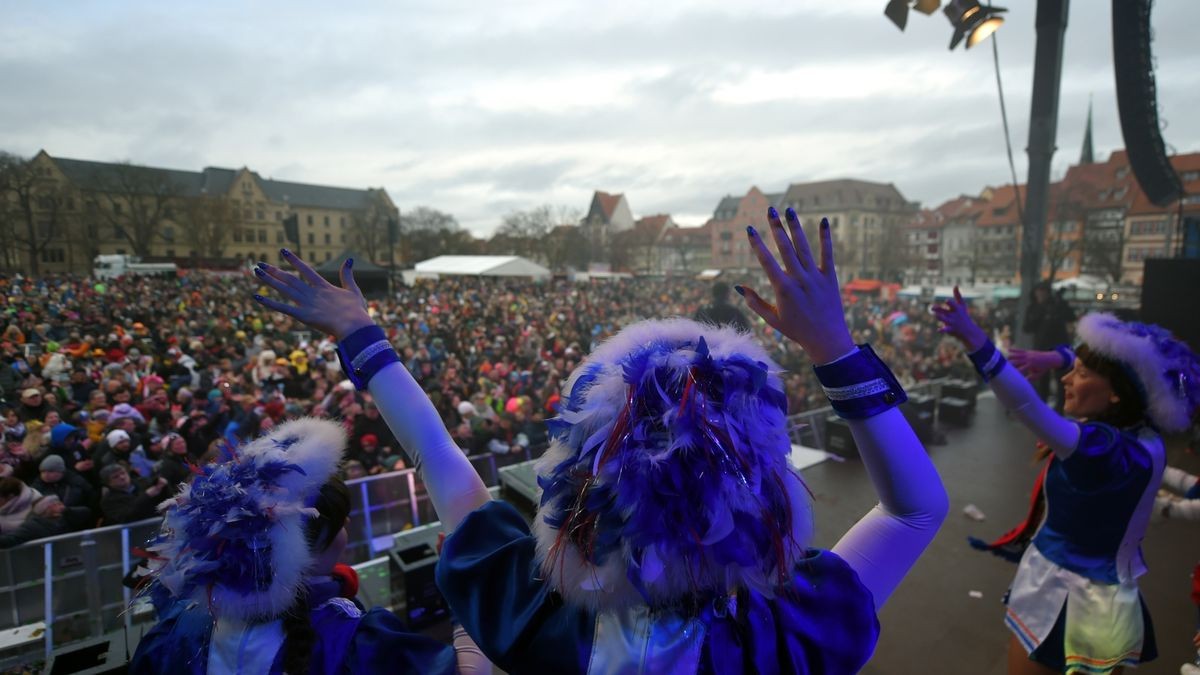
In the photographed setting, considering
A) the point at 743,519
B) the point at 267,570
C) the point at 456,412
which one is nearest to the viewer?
the point at 743,519

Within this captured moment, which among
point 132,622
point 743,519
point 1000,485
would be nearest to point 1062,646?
point 743,519

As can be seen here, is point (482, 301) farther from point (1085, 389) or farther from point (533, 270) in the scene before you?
point (1085, 389)

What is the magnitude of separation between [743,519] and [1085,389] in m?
2.41

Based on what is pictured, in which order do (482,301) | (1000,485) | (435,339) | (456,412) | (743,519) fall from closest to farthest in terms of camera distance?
(743,519)
(1000,485)
(456,412)
(435,339)
(482,301)

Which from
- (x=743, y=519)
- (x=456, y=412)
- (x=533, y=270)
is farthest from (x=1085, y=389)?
(x=533, y=270)

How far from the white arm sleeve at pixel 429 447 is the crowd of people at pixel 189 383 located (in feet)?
0.77

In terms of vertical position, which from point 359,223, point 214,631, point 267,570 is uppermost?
point 359,223

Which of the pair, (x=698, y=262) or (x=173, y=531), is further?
(x=698, y=262)

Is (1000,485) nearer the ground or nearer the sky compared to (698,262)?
nearer the ground

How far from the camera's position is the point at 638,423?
2.76 ft

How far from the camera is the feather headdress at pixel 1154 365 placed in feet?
7.29

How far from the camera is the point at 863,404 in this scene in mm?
913

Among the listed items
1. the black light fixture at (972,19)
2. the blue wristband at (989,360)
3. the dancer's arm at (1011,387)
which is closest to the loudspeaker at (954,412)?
the black light fixture at (972,19)

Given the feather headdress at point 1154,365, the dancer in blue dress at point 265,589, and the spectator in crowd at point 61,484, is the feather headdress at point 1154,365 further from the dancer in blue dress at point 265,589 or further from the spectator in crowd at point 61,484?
the spectator in crowd at point 61,484
